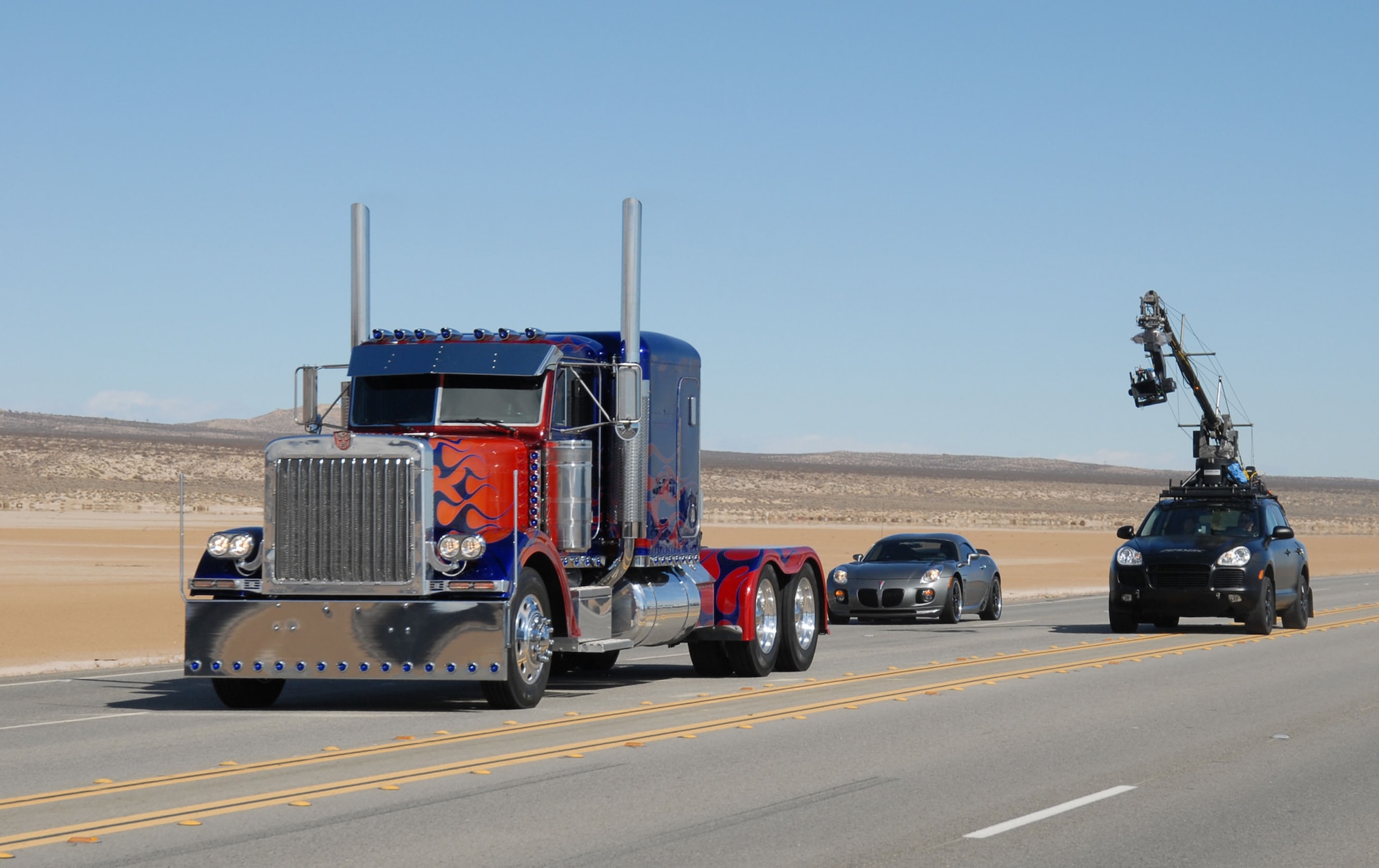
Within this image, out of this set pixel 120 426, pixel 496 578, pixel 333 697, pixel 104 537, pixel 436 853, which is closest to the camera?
pixel 436 853

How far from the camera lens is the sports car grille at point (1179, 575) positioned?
2428cm

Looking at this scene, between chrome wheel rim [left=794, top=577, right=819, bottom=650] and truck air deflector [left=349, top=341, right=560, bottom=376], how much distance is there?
15.6 ft

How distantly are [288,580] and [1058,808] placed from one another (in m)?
6.85

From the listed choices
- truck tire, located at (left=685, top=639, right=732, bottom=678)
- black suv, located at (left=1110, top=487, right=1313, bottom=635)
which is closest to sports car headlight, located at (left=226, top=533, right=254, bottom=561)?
truck tire, located at (left=685, top=639, right=732, bottom=678)

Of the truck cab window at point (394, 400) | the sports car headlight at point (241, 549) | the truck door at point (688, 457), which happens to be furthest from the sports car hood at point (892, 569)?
the sports car headlight at point (241, 549)

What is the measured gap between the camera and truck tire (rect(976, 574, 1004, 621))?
28.4 metres

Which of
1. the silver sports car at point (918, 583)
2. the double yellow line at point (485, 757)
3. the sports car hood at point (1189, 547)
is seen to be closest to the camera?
the double yellow line at point (485, 757)

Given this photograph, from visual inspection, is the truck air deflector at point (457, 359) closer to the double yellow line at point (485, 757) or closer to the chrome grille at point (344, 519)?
the chrome grille at point (344, 519)

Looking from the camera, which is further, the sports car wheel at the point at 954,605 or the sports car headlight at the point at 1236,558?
the sports car wheel at the point at 954,605

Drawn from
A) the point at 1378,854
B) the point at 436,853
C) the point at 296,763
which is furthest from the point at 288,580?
the point at 1378,854

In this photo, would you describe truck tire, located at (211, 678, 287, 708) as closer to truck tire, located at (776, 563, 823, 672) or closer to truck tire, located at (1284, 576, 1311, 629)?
truck tire, located at (776, 563, 823, 672)

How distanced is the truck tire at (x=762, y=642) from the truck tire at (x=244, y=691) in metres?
4.80

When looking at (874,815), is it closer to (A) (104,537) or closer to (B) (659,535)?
(B) (659,535)

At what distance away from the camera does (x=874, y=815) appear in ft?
31.0
